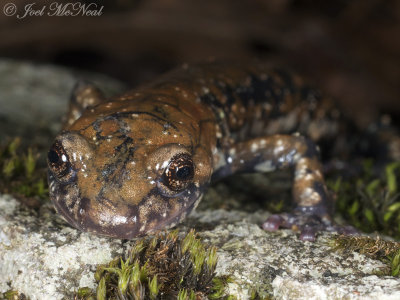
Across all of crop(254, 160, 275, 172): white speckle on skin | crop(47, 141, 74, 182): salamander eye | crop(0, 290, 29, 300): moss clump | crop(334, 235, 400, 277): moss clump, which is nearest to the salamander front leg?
crop(254, 160, 275, 172): white speckle on skin

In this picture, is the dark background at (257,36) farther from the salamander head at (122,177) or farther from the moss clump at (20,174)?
the salamander head at (122,177)

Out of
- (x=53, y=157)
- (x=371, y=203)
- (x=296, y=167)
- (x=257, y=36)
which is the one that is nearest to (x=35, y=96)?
(x=53, y=157)

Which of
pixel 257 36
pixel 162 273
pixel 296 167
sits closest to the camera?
pixel 162 273

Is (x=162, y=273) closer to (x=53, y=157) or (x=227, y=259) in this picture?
(x=227, y=259)

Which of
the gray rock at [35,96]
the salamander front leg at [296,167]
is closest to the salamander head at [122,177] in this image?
the salamander front leg at [296,167]

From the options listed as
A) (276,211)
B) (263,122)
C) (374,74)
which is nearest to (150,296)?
(276,211)
